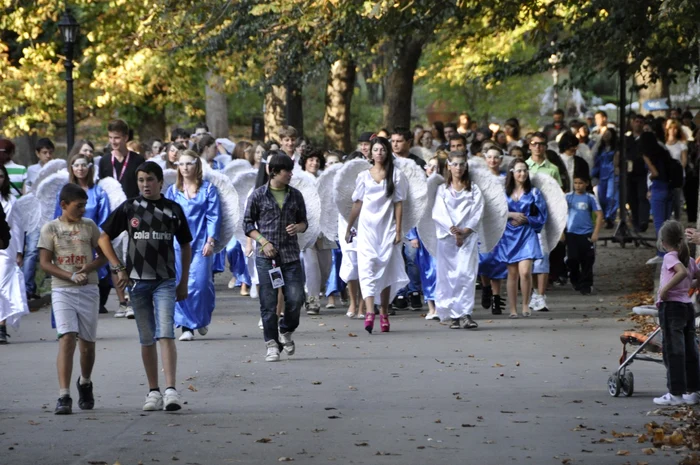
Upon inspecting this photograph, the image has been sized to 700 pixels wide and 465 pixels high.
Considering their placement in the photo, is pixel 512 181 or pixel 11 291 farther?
pixel 512 181

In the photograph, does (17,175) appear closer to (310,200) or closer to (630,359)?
(310,200)

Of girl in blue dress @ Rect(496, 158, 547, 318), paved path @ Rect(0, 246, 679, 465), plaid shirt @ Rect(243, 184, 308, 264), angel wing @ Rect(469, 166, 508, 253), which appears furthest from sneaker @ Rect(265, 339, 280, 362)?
girl in blue dress @ Rect(496, 158, 547, 318)

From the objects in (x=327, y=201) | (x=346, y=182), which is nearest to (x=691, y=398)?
(x=346, y=182)

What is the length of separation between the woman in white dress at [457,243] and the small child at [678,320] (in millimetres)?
4812

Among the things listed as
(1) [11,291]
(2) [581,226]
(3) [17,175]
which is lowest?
(1) [11,291]

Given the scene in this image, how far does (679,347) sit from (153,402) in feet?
11.5

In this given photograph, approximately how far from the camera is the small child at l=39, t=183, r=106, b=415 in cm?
940

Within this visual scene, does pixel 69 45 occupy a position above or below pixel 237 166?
above

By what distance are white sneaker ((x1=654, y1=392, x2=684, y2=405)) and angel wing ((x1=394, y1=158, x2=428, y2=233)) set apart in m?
5.51

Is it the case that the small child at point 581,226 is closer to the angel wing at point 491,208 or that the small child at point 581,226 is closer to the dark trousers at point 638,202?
the angel wing at point 491,208

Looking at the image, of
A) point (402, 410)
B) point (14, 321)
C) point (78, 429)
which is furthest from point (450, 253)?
point (78, 429)

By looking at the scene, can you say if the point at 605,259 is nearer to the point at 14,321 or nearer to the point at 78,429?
the point at 14,321

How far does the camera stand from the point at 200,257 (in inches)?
528

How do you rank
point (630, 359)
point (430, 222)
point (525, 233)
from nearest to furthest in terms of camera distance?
point (630, 359), point (430, 222), point (525, 233)
